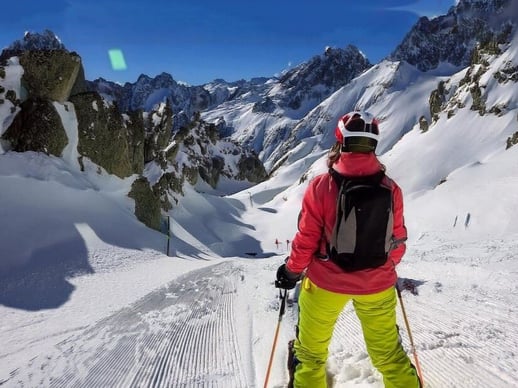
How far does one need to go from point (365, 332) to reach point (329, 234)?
1074 millimetres

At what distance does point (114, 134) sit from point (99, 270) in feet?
57.1

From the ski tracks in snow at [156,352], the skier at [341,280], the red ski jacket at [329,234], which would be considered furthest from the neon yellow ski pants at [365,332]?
the ski tracks in snow at [156,352]

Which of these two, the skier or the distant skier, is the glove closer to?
the skier

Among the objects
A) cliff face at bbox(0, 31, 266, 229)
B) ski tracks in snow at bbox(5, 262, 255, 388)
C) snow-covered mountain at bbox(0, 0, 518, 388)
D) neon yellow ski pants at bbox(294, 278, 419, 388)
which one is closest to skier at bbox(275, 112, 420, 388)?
neon yellow ski pants at bbox(294, 278, 419, 388)

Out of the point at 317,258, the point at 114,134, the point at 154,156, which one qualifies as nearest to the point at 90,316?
the point at 317,258

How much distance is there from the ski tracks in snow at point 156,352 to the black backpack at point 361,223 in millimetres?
2325

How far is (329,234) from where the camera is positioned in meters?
3.61

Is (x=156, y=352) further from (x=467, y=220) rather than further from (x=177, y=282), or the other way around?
(x=467, y=220)

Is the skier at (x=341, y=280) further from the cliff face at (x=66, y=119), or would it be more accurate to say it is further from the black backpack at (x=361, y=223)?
the cliff face at (x=66, y=119)

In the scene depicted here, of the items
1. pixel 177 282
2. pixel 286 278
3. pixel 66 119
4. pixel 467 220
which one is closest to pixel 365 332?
pixel 286 278

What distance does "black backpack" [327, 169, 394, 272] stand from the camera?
11.3 ft

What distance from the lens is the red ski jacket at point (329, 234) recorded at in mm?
3584

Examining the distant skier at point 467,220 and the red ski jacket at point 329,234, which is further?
the distant skier at point 467,220

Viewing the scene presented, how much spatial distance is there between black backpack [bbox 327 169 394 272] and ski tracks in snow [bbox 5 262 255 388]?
2.33 meters
